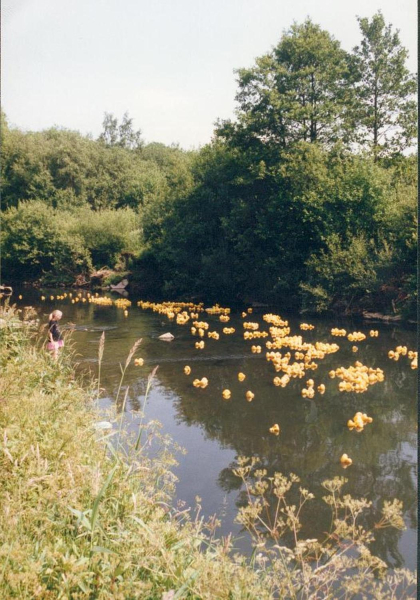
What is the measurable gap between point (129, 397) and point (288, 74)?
19.2 meters

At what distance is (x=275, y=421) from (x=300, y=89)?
64.9 feet

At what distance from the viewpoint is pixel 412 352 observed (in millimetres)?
14695

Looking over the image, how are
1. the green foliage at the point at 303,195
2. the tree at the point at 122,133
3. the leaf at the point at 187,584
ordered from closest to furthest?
the leaf at the point at 187,584 → the green foliage at the point at 303,195 → the tree at the point at 122,133

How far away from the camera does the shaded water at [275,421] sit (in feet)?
21.6

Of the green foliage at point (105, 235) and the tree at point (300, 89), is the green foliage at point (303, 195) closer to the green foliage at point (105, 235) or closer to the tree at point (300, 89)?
the tree at point (300, 89)

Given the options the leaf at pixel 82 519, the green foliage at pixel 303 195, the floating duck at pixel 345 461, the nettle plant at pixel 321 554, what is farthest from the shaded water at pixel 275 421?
the green foliage at pixel 303 195

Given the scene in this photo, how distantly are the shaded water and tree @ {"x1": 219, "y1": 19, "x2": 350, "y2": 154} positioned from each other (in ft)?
39.3

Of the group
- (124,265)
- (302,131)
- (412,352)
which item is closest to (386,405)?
(412,352)

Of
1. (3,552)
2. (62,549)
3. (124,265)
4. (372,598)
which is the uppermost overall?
(124,265)

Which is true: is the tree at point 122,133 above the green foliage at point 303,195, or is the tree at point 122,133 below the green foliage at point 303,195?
above

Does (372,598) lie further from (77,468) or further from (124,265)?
(124,265)

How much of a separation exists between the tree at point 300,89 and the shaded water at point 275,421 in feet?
39.3

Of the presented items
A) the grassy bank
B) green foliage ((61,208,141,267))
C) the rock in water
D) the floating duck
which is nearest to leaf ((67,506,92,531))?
the grassy bank

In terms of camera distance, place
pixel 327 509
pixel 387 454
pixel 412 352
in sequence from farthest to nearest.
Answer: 1. pixel 412 352
2. pixel 387 454
3. pixel 327 509
